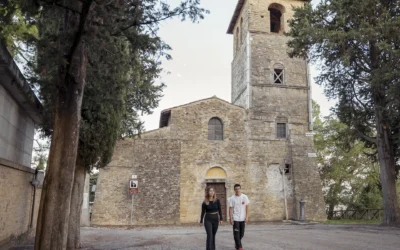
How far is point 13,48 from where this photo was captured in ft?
34.8

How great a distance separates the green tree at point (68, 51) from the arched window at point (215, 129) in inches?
622

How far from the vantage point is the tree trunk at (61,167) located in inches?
251

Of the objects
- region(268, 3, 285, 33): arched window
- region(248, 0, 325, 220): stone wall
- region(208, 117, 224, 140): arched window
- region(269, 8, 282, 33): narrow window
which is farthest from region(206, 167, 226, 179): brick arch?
region(269, 8, 282, 33): narrow window

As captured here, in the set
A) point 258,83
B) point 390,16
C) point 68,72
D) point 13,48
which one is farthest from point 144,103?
point 258,83

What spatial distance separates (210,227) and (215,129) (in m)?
16.4

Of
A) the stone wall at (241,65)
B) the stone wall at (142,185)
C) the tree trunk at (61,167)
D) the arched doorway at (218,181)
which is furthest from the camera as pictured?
the stone wall at (241,65)

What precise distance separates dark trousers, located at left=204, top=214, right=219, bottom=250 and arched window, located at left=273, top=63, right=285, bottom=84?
1927 centimetres

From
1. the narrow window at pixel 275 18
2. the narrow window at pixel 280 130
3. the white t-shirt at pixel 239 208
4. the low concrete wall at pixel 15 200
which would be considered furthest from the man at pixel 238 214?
the narrow window at pixel 275 18

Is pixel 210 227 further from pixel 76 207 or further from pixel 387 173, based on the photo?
pixel 387 173

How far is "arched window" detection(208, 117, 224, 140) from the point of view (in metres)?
24.0

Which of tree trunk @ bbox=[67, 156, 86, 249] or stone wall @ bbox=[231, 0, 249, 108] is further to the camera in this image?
stone wall @ bbox=[231, 0, 249, 108]

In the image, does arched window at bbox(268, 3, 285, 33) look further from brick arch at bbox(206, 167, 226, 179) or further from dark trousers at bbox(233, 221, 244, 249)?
dark trousers at bbox(233, 221, 244, 249)

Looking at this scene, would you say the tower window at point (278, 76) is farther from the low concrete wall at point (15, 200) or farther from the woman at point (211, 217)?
the woman at point (211, 217)

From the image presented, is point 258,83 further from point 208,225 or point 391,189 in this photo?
point 208,225
